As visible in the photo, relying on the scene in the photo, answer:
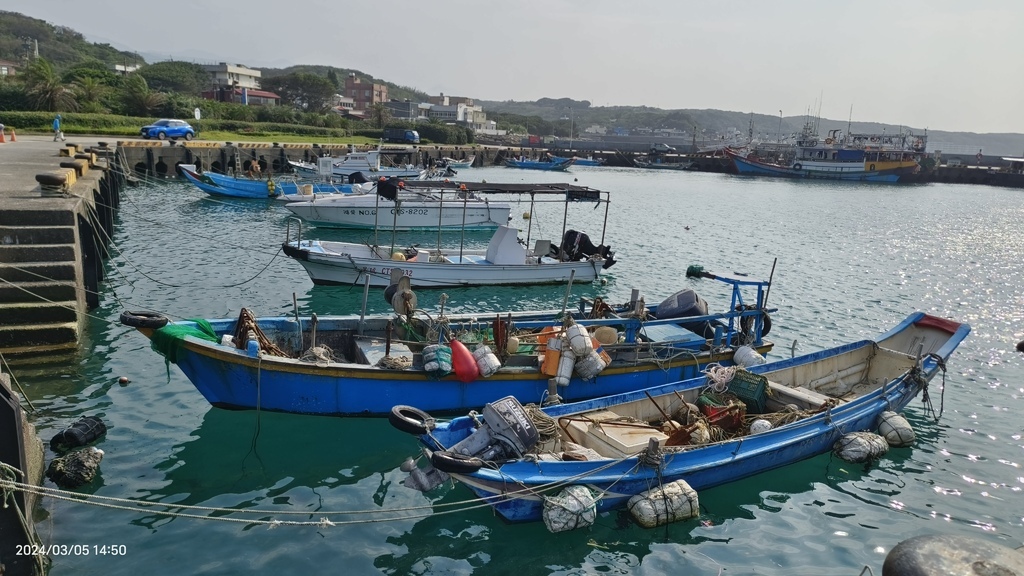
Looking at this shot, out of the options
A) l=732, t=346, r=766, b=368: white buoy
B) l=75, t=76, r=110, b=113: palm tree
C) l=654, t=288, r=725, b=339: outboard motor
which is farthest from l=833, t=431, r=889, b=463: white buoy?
l=75, t=76, r=110, b=113: palm tree

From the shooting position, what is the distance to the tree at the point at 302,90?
386ft

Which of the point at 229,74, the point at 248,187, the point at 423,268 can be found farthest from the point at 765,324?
the point at 229,74

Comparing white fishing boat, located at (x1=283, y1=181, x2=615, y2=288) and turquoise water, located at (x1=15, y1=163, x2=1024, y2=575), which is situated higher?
white fishing boat, located at (x1=283, y1=181, x2=615, y2=288)

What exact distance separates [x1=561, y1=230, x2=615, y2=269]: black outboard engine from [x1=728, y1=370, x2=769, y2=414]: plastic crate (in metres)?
11.6

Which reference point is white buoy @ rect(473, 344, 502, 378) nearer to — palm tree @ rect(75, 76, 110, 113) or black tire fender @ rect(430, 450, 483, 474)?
black tire fender @ rect(430, 450, 483, 474)

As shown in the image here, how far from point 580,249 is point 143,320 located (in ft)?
52.0

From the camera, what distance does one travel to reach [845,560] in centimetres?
904

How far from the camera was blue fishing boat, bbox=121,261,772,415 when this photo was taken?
10.7 metres

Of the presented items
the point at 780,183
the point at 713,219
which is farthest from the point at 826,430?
the point at 780,183

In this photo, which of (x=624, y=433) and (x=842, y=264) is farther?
(x=842, y=264)

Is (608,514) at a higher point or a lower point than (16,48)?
lower

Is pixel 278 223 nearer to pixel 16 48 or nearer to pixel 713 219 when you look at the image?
pixel 713 219

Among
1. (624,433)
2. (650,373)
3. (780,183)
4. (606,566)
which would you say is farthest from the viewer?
(780,183)

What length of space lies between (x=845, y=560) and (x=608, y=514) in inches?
128
